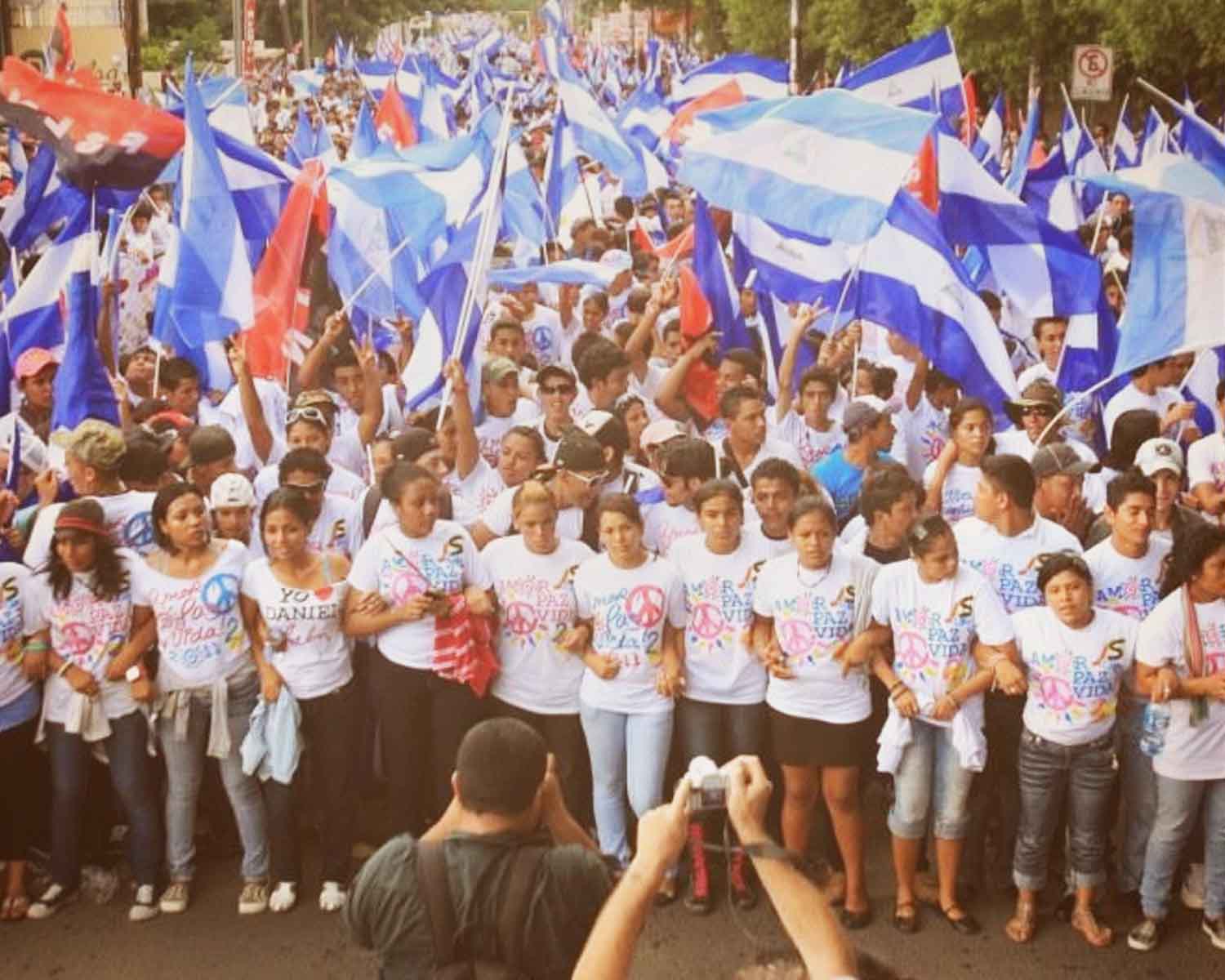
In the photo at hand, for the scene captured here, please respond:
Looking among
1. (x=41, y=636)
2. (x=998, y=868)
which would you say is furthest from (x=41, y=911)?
(x=998, y=868)

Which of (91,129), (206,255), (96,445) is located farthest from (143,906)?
(91,129)

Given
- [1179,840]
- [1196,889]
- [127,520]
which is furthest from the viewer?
[127,520]

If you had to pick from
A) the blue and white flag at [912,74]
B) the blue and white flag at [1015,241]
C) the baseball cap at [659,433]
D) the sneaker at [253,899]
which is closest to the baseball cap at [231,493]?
the sneaker at [253,899]

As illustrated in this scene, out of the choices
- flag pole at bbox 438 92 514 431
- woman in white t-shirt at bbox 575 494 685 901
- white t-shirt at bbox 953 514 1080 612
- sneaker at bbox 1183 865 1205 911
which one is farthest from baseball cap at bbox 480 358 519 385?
sneaker at bbox 1183 865 1205 911

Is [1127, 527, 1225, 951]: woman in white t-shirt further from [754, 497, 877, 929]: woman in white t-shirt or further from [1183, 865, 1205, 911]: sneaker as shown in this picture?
[754, 497, 877, 929]: woman in white t-shirt

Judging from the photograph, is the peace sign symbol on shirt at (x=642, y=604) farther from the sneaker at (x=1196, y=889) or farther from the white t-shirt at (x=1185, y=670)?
the sneaker at (x=1196, y=889)

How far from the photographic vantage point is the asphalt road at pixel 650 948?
530 centimetres

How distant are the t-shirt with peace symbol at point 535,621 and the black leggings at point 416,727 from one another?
17 cm

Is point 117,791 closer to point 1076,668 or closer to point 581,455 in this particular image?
point 581,455

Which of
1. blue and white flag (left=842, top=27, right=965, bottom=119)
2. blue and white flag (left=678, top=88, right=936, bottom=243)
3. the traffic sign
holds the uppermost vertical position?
the traffic sign

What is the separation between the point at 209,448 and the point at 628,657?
6.71 ft

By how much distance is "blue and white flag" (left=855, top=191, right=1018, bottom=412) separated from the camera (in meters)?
7.13

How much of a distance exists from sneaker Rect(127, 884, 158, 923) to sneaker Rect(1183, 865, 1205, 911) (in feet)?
12.7

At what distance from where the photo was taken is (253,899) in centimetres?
572
